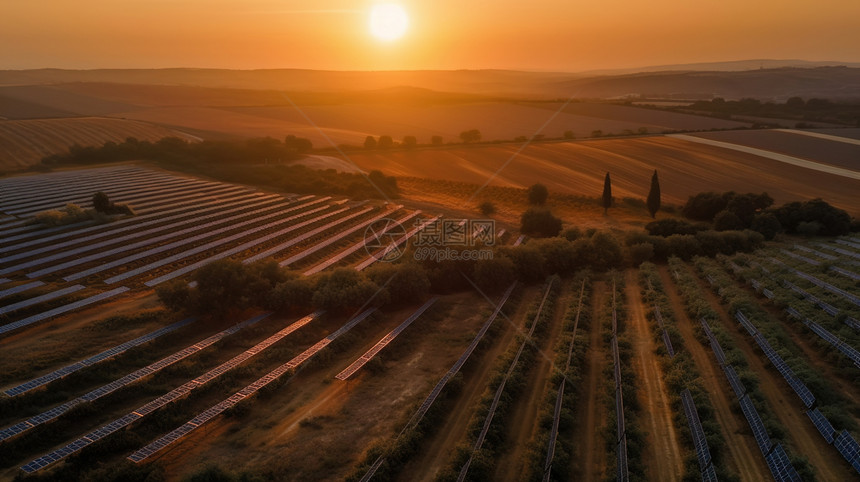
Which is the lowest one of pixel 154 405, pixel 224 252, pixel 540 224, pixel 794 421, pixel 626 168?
pixel 794 421

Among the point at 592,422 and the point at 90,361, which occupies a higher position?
the point at 90,361

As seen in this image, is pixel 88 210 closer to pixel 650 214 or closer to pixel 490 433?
pixel 490 433

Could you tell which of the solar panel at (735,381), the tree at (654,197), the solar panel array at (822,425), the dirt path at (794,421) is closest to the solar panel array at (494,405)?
the solar panel at (735,381)

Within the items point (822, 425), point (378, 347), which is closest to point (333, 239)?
point (378, 347)

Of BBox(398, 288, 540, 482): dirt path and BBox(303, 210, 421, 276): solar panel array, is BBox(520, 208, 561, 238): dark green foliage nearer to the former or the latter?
BBox(303, 210, 421, 276): solar panel array

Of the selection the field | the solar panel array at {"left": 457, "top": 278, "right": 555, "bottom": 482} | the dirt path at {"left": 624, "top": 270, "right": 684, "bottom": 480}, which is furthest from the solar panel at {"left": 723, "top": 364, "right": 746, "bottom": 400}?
the field

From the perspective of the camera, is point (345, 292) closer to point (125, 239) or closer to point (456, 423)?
point (456, 423)
